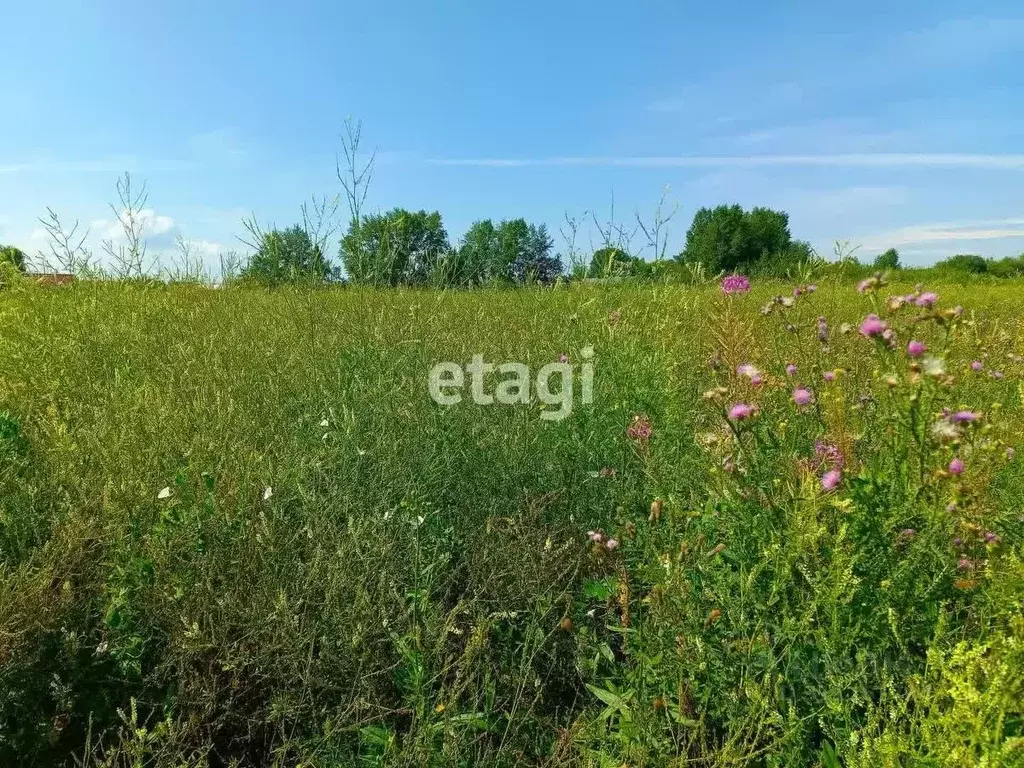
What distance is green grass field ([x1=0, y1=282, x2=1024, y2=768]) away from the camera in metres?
1.35

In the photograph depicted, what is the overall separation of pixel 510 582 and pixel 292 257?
4572 mm

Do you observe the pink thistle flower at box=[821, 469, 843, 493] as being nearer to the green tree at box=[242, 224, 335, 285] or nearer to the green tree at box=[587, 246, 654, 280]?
the green tree at box=[587, 246, 654, 280]

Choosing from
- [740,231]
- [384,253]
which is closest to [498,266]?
[384,253]

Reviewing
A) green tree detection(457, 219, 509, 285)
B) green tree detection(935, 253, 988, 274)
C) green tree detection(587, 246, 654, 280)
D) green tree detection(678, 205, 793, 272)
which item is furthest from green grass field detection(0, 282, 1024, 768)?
green tree detection(678, 205, 793, 272)

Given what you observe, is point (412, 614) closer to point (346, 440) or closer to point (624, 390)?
point (346, 440)

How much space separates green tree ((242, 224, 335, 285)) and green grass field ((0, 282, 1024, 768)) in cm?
296

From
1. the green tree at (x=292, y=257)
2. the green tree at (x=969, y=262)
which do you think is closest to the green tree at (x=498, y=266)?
the green tree at (x=292, y=257)

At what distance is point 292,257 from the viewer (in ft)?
18.7

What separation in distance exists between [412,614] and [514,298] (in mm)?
4470

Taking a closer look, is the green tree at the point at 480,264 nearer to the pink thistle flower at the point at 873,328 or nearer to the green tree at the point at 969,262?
the pink thistle flower at the point at 873,328

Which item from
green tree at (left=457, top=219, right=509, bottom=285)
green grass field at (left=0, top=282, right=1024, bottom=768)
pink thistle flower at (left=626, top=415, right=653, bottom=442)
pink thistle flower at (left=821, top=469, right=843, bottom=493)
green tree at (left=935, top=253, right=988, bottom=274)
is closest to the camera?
green grass field at (left=0, top=282, right=1024, bottom=768)

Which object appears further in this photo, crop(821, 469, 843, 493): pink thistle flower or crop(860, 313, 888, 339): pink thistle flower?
crop(860, 313, 888, 339): pink thistle flower

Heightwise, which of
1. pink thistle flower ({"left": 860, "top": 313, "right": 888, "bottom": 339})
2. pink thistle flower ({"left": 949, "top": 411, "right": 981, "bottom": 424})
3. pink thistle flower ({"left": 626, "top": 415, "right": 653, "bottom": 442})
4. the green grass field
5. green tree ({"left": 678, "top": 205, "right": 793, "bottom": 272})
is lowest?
the green grass field

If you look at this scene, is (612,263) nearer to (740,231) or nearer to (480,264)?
(480,264)
